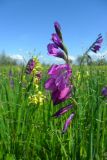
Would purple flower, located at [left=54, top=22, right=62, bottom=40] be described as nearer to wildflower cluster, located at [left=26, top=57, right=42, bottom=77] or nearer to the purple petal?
the purple petal

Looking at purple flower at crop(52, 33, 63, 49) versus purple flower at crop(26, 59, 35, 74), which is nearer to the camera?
purple flower at crop(52, 33, 63, 49)

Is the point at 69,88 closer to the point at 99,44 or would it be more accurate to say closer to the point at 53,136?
the point at 99,44

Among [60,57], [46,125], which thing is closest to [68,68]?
[60,57]

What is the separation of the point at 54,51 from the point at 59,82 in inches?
5.1

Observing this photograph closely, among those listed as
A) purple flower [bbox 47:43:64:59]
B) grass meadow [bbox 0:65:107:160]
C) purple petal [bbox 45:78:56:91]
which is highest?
purple flower [bbox 47:43:64:59]

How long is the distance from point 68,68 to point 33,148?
2.09 feet

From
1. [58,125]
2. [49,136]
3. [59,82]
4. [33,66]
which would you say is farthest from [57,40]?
[33,66]

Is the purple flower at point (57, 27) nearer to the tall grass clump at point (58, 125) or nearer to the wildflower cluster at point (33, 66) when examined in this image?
the tall grass clump at point (58, 125)

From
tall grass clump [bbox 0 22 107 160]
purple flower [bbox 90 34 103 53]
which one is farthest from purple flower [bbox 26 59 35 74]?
purple flower [bbox 90 34 103 53]

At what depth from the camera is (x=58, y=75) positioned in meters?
1.28

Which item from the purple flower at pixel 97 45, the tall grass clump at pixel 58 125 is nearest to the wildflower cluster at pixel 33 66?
the tall grass clump at pixel 58 125

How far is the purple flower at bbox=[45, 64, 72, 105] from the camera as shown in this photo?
4.10 ft

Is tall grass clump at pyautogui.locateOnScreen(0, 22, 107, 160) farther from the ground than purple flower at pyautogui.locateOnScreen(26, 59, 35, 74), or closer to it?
closer to it

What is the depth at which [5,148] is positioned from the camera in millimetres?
1777
